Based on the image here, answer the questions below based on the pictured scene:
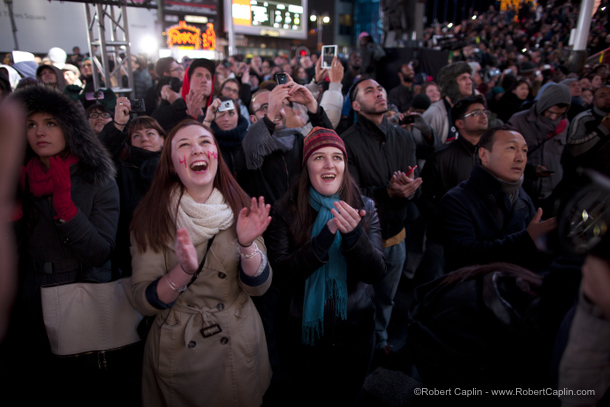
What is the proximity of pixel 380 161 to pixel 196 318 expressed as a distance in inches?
73.1

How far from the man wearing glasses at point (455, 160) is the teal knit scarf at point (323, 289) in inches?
53.5

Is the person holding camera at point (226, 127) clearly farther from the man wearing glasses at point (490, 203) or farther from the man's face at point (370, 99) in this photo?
the man wearing glasses at point (490, 203)

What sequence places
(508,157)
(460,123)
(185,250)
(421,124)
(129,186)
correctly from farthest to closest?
(421,124) < (460,123) < (129,186) < (508,157) < (185,250)

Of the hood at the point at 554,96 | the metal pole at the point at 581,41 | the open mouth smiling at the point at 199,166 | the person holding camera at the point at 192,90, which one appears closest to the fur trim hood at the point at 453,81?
the hood at the point at 554,96

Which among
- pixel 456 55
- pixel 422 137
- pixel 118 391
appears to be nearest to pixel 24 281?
pixel 118 391

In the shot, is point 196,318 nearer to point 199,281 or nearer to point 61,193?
point 199,281

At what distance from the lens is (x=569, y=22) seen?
18.1 meters

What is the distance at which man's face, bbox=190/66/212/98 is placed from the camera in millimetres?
3652

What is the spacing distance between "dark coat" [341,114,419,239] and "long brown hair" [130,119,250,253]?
118 cm

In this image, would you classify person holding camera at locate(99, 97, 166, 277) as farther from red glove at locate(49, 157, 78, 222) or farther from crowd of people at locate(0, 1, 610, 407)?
red glove at locate(49, 157, 78, 222)

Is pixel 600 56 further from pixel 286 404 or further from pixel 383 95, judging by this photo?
pixel 286 404

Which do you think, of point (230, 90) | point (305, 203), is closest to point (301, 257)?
point (305, 203)

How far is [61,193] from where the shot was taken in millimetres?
1672

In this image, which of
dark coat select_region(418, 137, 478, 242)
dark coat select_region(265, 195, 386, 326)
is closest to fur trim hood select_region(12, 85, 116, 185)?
dark coat select_region(265, 195, 386, 326)
